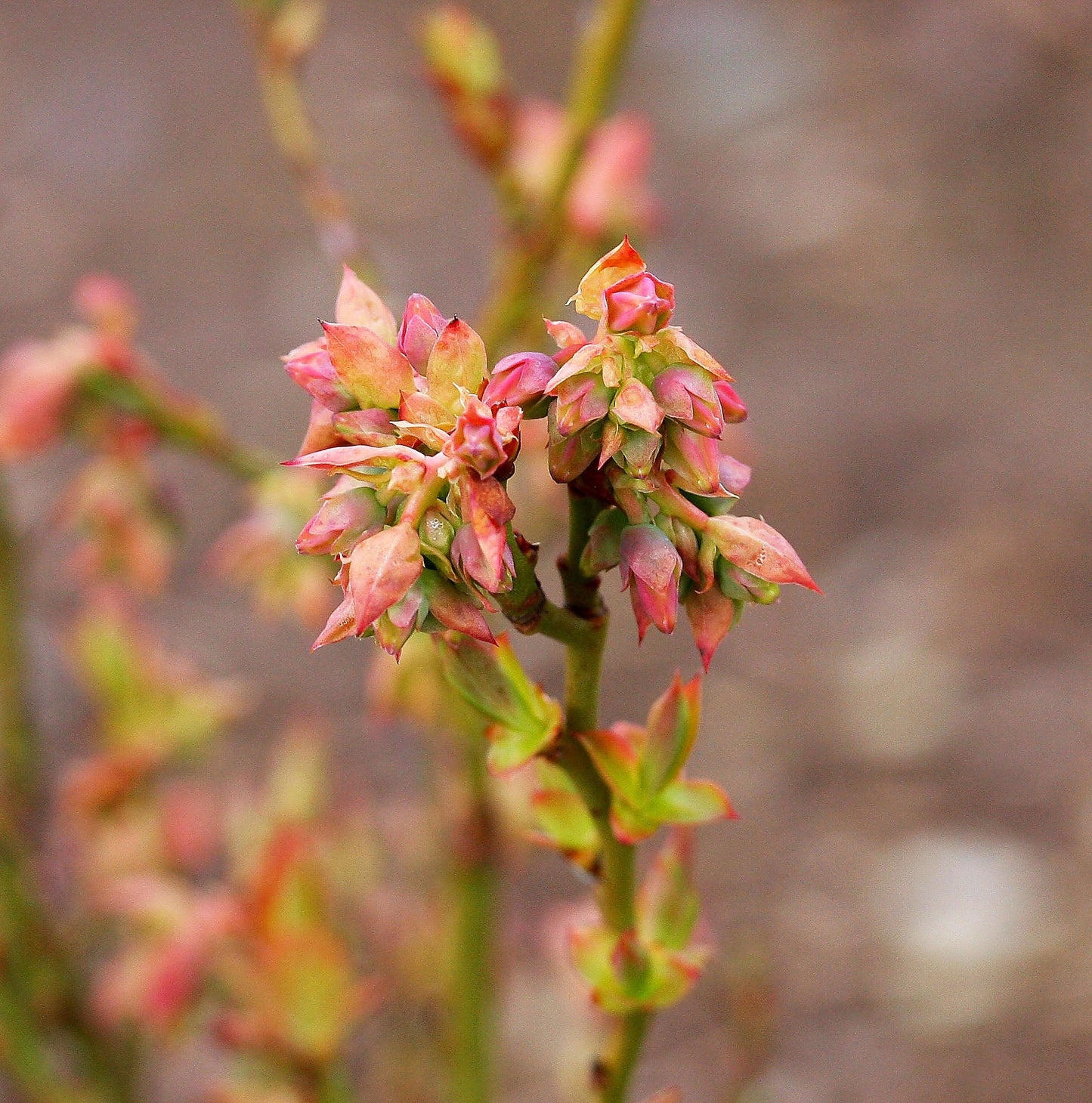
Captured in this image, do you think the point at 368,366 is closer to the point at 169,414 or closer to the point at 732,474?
the point at 732,474

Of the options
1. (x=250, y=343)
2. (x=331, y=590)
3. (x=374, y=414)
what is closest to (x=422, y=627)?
(x=374, y=414)

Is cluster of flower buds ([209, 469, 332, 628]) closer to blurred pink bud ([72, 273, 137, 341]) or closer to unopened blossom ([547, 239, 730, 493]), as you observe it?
blurred pink bud ([72, 273, 137, 341])

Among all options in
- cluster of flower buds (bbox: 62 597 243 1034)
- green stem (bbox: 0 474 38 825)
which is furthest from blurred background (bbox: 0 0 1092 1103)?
cluster of flower buds (bbox: 62 597 243 1034)

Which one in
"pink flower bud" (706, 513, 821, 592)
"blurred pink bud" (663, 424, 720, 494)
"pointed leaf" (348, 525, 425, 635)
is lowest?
"pointed leaf" (348, 525, 425, 635)

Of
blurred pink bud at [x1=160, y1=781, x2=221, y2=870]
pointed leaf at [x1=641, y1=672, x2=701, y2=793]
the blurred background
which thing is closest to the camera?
pointed leaf at [x1=641, y1=672, x2=701, y2=793]

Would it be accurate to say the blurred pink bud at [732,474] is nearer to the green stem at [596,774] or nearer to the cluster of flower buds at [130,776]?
the green stem at [596,774]

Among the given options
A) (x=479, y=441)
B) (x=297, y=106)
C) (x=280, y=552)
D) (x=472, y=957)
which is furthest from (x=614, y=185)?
(x=479, y=441)
